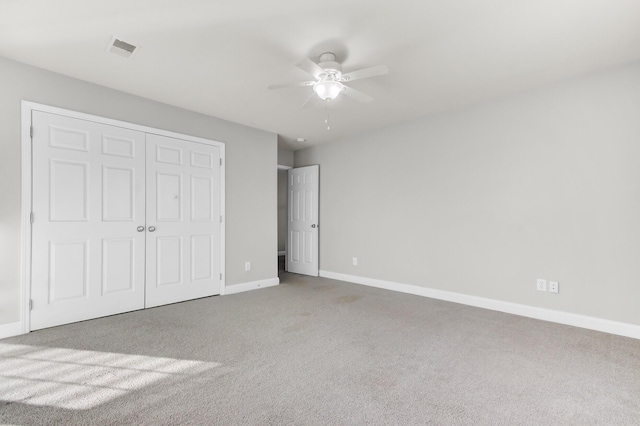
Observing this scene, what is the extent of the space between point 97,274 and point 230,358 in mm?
1923

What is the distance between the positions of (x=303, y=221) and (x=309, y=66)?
3.80m

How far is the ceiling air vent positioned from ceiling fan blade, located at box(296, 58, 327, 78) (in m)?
1.42

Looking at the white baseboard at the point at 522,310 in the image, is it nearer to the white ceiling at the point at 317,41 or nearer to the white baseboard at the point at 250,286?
the white baseboard at the point at 250,286

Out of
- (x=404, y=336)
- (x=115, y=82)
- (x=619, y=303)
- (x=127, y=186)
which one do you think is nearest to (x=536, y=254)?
(x=619, y=303)

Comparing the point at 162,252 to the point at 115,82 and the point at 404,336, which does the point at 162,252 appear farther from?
the point at 404,336

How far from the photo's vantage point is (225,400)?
1833 millimetres

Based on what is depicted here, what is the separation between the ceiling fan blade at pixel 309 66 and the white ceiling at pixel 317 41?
0.23 m

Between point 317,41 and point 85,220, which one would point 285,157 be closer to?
point 85,220

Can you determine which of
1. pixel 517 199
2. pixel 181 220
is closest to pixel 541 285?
pixel 517 199

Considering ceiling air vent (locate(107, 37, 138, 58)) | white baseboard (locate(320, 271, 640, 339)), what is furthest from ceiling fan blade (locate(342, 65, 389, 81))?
white baseboard (locate(320, 271, 640, 339))

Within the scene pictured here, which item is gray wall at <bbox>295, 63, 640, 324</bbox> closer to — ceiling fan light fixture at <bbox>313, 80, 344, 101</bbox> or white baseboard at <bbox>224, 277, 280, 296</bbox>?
white baseboard at <bbox>224, 277, 280, 296</bbox>

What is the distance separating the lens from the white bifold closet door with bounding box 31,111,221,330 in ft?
9.79

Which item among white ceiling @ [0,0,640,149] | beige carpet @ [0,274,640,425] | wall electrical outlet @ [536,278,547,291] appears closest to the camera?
beige carpet @ [0,274,640,425]

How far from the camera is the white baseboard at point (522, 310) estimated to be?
2.89 m
